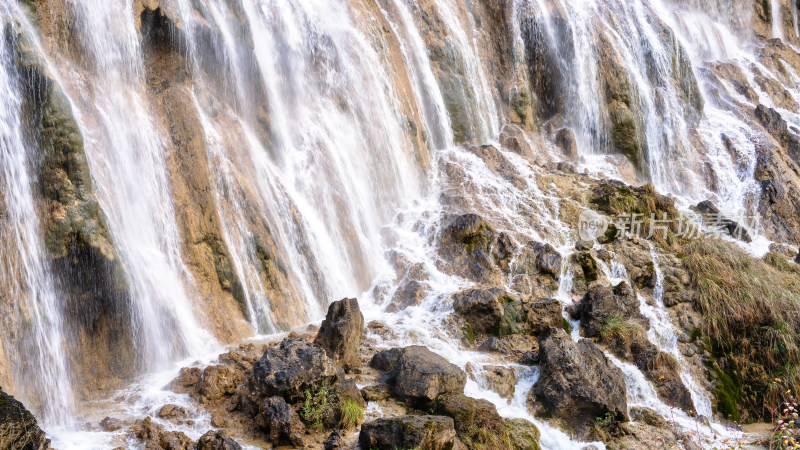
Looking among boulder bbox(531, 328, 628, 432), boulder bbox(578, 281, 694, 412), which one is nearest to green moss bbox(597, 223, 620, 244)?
boulder bbox(578, 281, 694, 412)

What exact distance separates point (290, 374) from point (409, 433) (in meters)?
1.71

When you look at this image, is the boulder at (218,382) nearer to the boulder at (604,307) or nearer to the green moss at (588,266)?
the boulder at (604,307)

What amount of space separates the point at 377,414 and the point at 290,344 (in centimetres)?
144

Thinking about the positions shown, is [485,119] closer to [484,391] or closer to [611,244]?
[611,244]

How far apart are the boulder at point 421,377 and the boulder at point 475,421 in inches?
7.6

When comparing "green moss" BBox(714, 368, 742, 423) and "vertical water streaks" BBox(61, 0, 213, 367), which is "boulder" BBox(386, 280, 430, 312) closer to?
"vertical water streaks" BBox(61, 0, 213, 367)

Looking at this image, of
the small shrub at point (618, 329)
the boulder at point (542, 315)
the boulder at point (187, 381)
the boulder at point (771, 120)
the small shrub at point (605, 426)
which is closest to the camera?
the boulder at point (187, 381)

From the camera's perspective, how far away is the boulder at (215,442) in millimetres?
7121

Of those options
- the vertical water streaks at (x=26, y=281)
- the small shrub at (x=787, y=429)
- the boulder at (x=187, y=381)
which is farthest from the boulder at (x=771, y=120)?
the vertical water streaks at (x=26, y=281)

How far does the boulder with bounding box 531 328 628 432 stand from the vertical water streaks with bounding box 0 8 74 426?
6.36 meters

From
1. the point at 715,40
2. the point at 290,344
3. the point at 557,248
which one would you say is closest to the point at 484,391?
the point at 290,344

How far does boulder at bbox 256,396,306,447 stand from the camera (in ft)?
25.6

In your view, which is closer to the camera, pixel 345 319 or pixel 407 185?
pixel 345 319

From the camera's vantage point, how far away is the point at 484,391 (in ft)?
32.5
